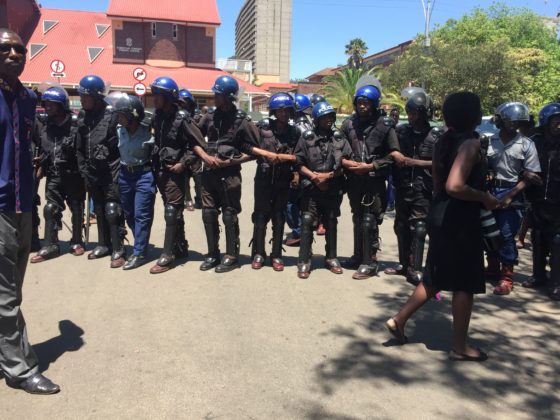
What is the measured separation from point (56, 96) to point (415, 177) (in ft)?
14.4

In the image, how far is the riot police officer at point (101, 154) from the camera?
18.5 ft

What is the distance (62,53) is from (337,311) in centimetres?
3091

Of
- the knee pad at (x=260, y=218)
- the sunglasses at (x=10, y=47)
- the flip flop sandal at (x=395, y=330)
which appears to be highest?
the sunglasses at (x=10, y=47)

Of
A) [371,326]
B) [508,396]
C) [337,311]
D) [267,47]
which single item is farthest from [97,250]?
[267,47]

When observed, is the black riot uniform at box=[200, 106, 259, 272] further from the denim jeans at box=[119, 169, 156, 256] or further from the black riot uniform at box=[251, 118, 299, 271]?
the denim jeans at box=[119, 169, 156, 256]

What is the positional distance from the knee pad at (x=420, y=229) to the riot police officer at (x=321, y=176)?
3.09 ft

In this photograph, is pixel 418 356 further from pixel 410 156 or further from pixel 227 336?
pixel 410 156

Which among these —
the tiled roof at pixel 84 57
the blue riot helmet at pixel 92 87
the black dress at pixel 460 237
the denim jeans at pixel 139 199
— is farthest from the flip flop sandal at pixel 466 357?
the tiled roof at pixel 84 57

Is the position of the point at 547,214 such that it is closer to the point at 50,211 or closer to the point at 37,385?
the point at 37,385

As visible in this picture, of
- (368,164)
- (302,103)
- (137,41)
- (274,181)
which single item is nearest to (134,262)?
(274,181)

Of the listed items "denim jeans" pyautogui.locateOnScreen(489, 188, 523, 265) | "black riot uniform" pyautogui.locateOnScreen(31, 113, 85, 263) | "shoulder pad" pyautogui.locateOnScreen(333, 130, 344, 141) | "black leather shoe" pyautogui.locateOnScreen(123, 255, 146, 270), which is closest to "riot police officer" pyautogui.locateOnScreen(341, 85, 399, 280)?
"shoulder pad" pyautogui.locateOnScreen(333, 130, 344, 141)

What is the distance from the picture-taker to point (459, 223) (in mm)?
3357

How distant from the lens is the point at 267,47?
373 feet

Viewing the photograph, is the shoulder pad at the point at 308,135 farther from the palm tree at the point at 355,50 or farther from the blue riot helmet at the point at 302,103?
the palm tree at the point at 355,50
